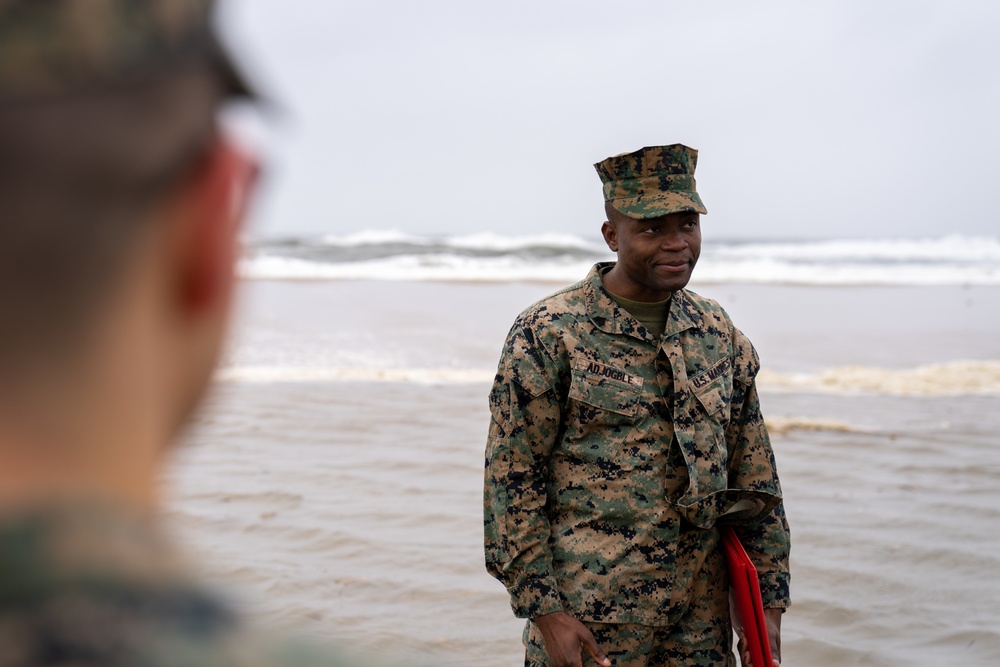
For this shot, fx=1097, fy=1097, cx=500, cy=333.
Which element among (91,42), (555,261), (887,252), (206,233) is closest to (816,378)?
(206,233)

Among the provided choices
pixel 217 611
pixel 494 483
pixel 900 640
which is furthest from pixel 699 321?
pixel 217 611

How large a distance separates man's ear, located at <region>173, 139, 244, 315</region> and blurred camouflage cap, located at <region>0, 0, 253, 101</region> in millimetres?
69

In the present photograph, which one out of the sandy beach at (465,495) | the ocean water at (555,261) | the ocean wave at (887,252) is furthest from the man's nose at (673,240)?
the ocean wave at (887,252)

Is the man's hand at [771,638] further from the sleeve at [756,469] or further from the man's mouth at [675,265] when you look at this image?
the man's mouth at [675,265]

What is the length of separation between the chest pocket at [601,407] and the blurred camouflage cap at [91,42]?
276 centimetres

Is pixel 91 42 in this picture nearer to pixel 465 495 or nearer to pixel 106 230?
pixel 106 230

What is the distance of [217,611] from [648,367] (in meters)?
2.86

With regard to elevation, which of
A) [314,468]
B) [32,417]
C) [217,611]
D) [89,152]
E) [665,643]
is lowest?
[314,468]

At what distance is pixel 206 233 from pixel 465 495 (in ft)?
22.0

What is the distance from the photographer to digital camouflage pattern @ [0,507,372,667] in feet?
1.83

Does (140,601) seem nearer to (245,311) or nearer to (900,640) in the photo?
(245,311)

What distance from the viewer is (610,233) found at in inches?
146

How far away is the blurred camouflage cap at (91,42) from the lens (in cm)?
57

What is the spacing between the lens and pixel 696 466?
10.9ft
